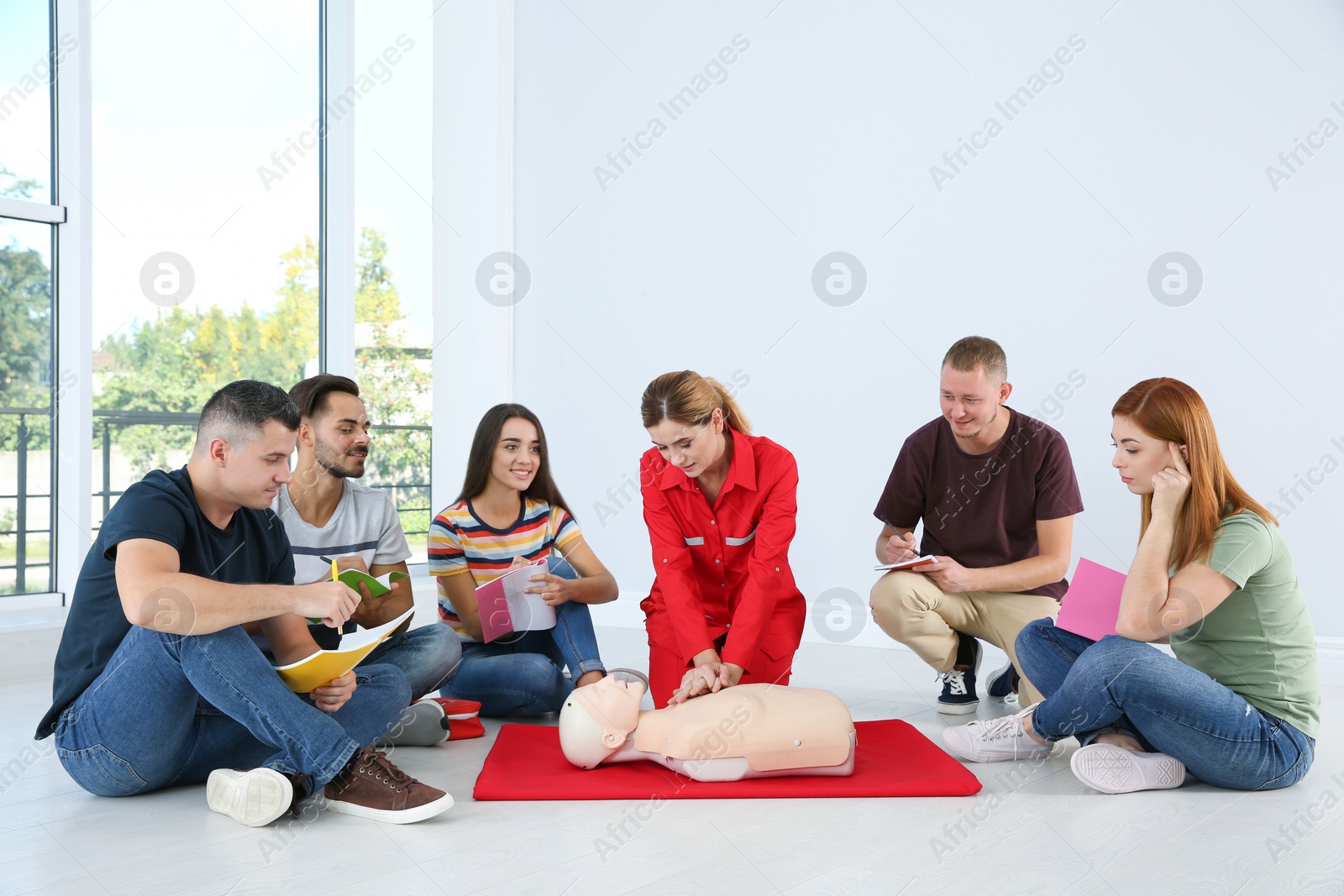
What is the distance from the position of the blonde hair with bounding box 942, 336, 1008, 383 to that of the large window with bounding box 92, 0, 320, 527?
9.09 ft

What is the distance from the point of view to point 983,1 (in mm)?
3781

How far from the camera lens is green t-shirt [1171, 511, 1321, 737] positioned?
6.31 ft

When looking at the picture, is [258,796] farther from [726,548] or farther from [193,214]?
[193,214]

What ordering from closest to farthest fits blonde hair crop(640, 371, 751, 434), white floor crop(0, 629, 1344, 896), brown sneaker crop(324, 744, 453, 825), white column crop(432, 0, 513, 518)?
white floor crop(0, 629, 1344, 896) < brown sneaker crop(324, 744, 453, 825) < blonde hair crop(640, 371, 751, 434) < white column crop(432, 0, 513, 518)

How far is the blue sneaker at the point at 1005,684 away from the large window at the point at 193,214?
2.98 metres

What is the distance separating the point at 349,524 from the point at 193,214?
197 cm

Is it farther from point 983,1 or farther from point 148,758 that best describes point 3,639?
point 983,1

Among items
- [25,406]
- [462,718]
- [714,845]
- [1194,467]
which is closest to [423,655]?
[462,718]

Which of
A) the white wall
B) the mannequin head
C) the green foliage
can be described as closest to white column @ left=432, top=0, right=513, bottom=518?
the white wall

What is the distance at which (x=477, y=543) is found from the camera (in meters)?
2.80

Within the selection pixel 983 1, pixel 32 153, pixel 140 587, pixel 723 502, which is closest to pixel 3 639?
pixel 32 153

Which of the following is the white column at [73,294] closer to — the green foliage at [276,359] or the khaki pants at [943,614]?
the green foliage at [276,359]

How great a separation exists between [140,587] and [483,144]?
3419mm

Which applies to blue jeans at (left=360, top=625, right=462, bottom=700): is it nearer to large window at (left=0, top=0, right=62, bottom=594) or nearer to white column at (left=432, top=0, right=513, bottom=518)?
large window at (left=0, top=0, right=62, bottom=594)
